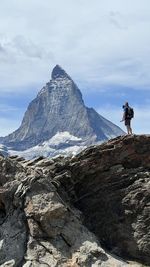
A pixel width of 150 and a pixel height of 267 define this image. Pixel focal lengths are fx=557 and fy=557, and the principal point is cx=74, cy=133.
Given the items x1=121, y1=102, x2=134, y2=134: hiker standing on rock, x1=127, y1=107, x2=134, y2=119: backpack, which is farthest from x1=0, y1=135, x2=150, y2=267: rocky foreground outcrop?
x1=127, y1=107, x2=134, y2=119: backpack

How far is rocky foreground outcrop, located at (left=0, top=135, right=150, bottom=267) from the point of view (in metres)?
48.5

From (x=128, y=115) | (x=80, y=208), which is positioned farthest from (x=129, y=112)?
(x=80, y=208)

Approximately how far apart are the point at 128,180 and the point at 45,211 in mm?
10735

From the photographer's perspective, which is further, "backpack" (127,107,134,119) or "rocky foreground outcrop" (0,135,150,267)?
"backpack" (127,107,134,119)

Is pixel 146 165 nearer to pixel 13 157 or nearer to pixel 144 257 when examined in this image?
pixel 144 257

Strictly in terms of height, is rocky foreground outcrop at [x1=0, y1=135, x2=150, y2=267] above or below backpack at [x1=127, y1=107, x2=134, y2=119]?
below

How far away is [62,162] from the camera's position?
56156 millimetres

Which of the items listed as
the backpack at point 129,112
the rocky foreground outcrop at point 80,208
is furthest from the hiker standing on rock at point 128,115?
the rocky foreground outcrop at point 80,208

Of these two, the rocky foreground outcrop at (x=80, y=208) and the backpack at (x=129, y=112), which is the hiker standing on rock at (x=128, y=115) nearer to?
the backpack at (x=129, y=112)

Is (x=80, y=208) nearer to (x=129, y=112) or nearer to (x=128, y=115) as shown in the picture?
(x=128, y=115)

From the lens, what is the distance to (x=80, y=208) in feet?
184

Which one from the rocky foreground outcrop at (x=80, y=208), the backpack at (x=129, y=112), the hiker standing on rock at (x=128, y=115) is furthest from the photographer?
the backpack at (x=129, y=112)

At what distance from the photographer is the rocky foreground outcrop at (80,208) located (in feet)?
159

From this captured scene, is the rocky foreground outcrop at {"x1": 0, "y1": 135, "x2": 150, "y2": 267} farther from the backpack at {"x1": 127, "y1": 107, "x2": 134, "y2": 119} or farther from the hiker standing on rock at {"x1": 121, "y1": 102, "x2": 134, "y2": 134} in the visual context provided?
the backpack at {"x1": 127, "y1": 107, "x2": 134, "y2": 119}
